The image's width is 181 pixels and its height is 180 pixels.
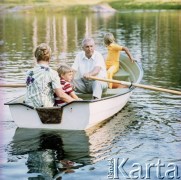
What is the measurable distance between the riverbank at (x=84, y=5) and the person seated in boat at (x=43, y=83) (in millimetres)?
92867

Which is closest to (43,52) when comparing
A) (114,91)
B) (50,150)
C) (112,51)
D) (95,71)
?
(50,150)

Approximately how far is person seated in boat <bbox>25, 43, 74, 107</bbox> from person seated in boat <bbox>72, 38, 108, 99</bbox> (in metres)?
1.63

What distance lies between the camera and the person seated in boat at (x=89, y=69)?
1273cm

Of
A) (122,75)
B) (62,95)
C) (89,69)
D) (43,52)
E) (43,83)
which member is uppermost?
(43,52)

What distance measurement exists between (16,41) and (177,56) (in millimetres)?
14319

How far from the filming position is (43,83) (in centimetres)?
1098

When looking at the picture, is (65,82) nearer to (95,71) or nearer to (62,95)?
(62,95)

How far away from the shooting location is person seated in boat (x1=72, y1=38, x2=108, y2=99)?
12734mm

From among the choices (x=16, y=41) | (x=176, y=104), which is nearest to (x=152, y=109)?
(x=176, y=104)

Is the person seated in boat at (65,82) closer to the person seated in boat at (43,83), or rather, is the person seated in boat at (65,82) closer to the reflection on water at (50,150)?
the person seated in boat at (43,83)

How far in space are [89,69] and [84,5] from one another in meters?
106

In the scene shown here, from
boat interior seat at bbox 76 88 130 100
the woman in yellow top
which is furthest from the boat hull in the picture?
the woman in yellow top

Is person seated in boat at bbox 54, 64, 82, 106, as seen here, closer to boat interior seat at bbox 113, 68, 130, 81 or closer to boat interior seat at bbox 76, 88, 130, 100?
boat interior seat at bbox 76, 88, 130, 100

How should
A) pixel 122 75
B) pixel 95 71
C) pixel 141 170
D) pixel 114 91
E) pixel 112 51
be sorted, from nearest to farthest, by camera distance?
pixel 141 170, pixel 95 71, pixel 114 91, pixel 112 51, pixel 122 75
